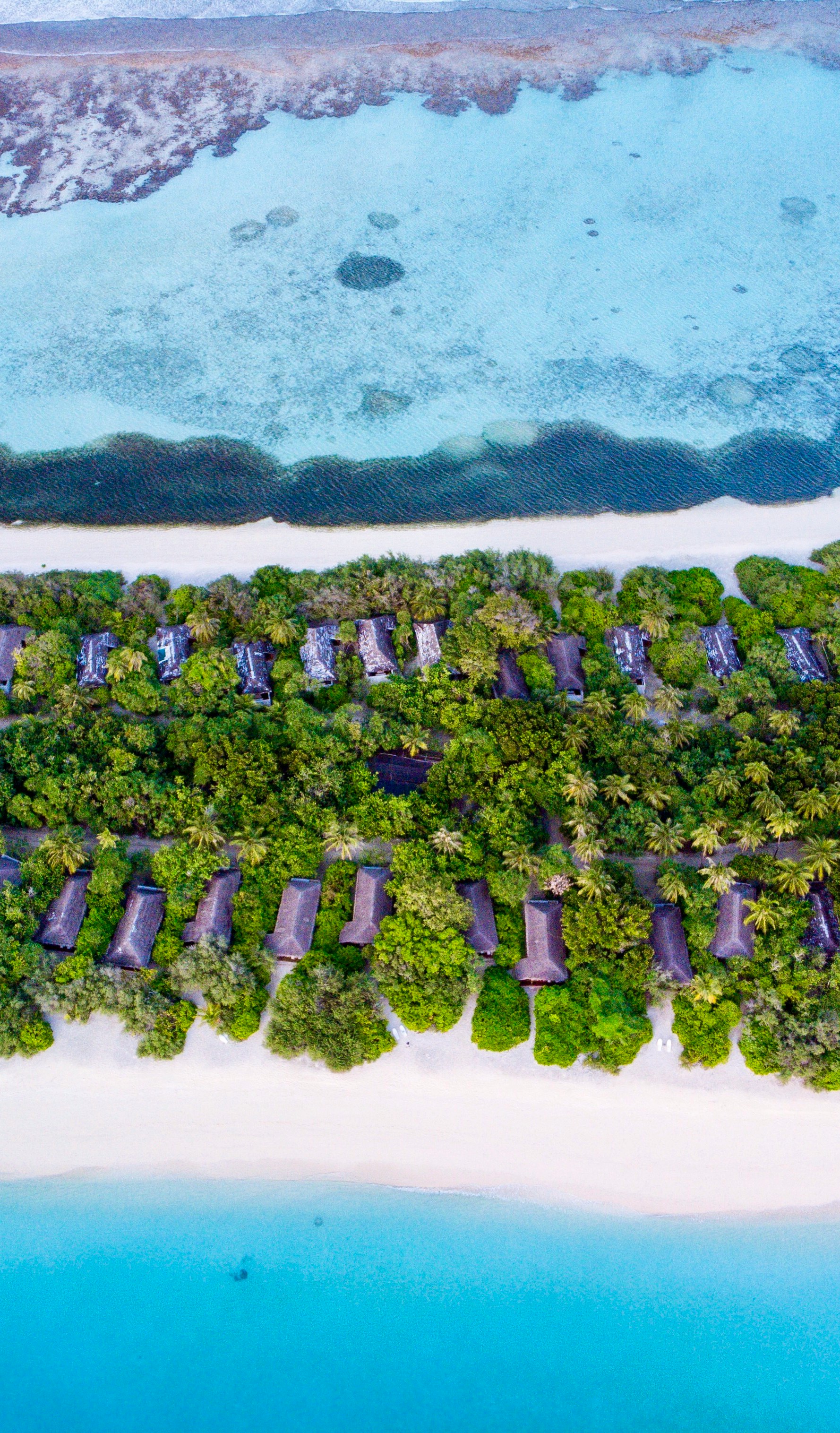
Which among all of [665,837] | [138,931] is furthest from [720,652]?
[138,931]

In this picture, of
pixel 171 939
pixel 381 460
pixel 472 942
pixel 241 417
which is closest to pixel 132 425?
pixel 241 417

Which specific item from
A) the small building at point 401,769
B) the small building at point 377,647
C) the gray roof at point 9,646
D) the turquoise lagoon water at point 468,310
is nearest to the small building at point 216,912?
the small building at point 401,769

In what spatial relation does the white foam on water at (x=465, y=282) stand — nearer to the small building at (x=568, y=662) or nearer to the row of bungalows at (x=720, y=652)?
the row of bungalows at (x=720, y=652)

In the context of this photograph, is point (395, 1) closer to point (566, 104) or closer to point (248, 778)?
point (566, 104)

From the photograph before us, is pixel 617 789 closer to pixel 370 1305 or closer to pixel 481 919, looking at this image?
pixel 481 919

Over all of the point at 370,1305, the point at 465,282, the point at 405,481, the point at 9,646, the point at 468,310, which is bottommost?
the point at 370,1305
